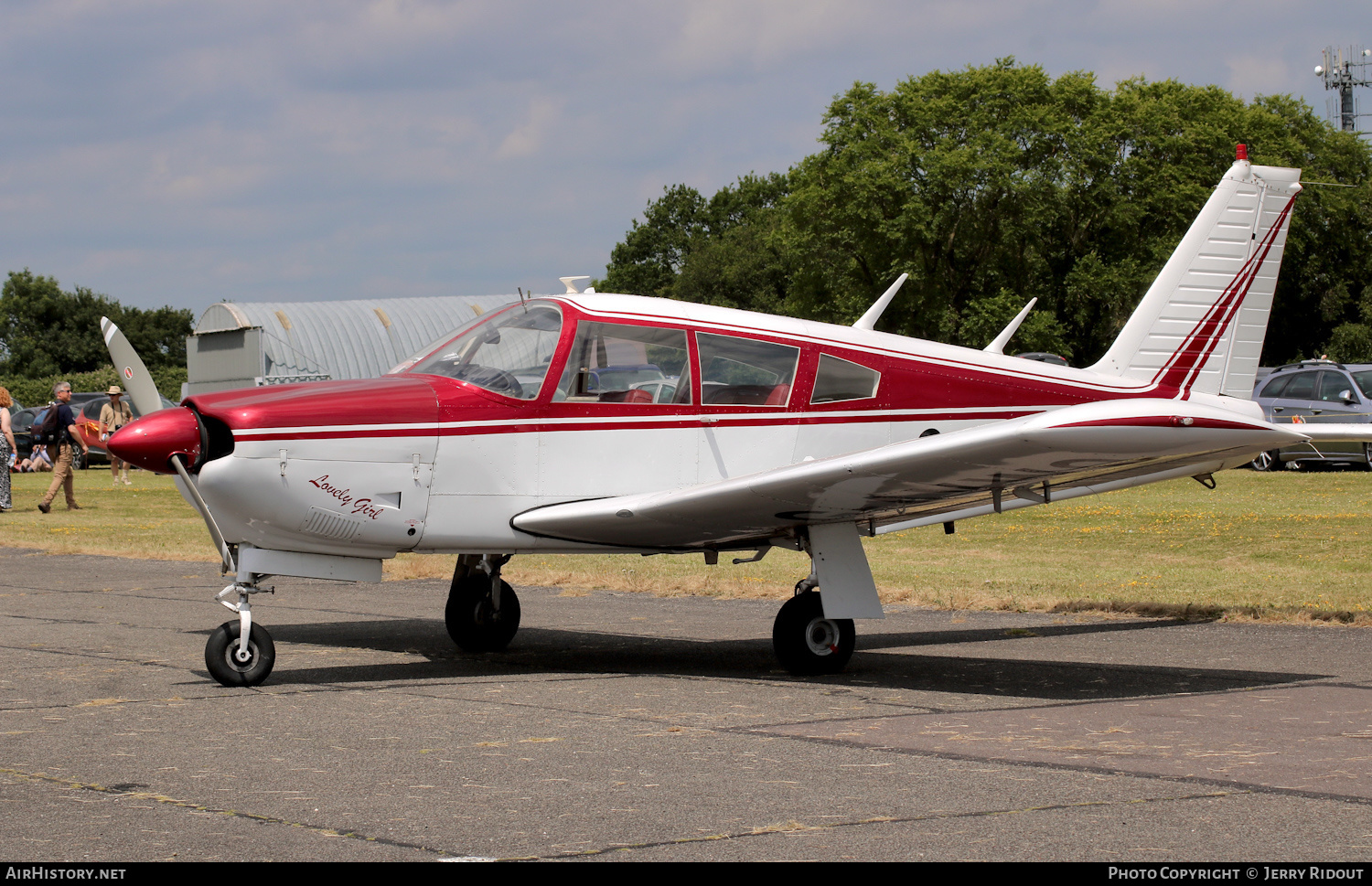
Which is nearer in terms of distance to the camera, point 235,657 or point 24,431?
point 235,657

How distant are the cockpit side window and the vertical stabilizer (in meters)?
4.02

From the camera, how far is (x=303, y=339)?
40750 millimetres

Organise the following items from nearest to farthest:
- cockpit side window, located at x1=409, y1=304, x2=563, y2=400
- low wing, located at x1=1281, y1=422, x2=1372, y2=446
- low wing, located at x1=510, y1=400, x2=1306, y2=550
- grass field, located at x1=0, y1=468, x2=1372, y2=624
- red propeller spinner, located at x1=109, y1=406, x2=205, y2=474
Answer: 1. low wing, located at x1=510, y1=400, x2=1306, y2=550
2. red propeller spinner, located at x1=109, y1=406, x2=205, y2=474
3. low wing, located at x1=1281, y1=422, x2=1372, y2=446
4. cockpit side window, located at x1=409, y1=304, x2=563, y2=400
5. grass field, located at x1=0, y1=468, x2=1372, y2=624

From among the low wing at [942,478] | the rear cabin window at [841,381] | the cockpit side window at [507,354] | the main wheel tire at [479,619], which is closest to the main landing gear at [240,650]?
the low wing at [942,478]

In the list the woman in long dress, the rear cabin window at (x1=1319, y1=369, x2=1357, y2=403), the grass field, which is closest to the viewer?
the grass field

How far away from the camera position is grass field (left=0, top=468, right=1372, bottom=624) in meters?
11.3

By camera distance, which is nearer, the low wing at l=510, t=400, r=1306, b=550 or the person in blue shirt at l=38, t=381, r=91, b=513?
the low wing at l=510, t=400, r=1306, b=550

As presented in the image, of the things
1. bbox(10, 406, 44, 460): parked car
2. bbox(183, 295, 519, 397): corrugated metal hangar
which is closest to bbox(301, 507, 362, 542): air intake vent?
bbox(183, 295, 519, 397): corrugated metal hangar

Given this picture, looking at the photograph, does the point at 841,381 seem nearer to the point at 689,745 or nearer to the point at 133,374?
the point at 689,745

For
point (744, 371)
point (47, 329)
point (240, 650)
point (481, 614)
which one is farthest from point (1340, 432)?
point (47, 329)

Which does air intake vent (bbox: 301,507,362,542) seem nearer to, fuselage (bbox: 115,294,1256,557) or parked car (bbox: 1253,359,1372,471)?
fuselage (bbox: 115,294,1256,557)

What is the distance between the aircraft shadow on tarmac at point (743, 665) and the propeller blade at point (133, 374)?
5.68ft

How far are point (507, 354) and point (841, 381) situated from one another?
2032 mm

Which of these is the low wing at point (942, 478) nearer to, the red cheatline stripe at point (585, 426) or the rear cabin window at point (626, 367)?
the red cheatline stripe at point (585, 426)
